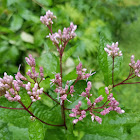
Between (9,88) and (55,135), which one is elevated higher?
(9,88)

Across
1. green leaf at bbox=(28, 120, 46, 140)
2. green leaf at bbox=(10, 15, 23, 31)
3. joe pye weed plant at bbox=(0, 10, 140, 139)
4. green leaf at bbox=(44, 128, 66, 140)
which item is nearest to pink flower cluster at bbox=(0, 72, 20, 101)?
joe pye weed plant at bbox=(0, 10, 140, 139)

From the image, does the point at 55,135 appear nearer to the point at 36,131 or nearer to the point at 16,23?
the point at 36,131

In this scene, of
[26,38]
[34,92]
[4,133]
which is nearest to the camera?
[34,92]

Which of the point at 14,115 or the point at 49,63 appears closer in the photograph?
the point at 14,115

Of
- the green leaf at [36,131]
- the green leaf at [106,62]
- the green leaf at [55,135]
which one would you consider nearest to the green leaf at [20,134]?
the green leaf at [55,135]

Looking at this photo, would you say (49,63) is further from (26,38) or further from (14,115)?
(26,38)

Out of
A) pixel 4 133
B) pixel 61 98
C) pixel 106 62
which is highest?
pixel 106 62

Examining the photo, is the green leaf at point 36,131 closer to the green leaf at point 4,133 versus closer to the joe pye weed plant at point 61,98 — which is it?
the joe pye weed plant at point 61,98

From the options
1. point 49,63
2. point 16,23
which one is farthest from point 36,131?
point 16,23

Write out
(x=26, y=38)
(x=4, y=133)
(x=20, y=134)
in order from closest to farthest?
(x=4, y=133)
(x=20, y=134)
(x=26, y=38)

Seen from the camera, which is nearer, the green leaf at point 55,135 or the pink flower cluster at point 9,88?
the pink flower cluster at point 9,88
